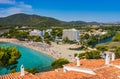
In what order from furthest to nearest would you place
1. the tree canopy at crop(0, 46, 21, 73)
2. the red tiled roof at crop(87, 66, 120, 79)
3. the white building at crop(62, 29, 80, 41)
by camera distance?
the white building at crop(62, 29, 80, 41), the tree canopy at crop(0, 46, 21, 73), the red tiled roof at crop(87, 66, 120, 79)

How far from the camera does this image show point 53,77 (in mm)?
14430

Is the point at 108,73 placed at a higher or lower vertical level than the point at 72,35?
higher

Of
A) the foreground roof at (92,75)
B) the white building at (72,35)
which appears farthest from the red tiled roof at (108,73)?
the white building at (72,35)

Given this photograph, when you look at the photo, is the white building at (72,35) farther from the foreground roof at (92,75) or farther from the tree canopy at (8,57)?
the foreground roof at (92,75)

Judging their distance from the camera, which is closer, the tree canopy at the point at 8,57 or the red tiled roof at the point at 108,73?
the red tiled roof at the point at 108,73

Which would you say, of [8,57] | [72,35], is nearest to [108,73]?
[8,57]

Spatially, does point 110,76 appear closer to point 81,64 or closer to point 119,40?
point 81,64

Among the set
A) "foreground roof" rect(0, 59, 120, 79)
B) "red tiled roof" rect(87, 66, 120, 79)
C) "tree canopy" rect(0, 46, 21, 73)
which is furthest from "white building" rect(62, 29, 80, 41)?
"red tiled roof" rect(87, 66, 120, 79)

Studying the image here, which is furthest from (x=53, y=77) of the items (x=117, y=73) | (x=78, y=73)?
(x=117, y=73)

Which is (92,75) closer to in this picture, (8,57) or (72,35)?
(8,57)

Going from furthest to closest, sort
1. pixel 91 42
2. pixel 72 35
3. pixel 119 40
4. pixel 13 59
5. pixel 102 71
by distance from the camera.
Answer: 1. pixel 72 35
2. pixel 91 42
3. pixel 119 40
4. pixel 13 59
5. pixel 102 71

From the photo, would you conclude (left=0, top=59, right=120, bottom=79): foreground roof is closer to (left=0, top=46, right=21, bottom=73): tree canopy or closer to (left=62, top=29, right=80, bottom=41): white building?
(left=0, top=46, right=21, bottom=73): tree canopy

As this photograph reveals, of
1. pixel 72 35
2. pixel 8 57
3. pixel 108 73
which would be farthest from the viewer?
pixel 72 35

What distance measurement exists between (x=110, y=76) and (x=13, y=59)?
14.3 m
